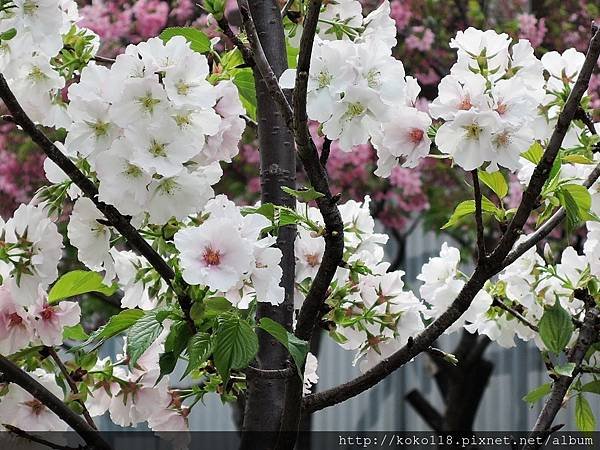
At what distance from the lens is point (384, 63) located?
0.71 m

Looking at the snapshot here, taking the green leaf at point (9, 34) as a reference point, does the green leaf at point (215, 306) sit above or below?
below

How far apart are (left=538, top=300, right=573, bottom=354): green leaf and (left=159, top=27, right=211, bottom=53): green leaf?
45cm

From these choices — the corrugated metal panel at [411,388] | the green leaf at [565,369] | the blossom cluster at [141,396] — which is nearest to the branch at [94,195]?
the blossom cluster at [141,396]

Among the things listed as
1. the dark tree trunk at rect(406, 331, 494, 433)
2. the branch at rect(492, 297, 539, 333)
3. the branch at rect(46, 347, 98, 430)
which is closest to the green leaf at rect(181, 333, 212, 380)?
the branch at rect(46, 347, 98, 430)

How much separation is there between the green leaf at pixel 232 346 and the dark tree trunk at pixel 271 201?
14cm

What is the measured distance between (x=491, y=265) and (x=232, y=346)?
0.22 metres

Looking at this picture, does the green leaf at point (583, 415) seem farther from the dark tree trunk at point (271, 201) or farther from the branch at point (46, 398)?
the branch at point (46, 398)

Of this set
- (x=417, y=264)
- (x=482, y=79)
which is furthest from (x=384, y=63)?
(x=417, y=264)

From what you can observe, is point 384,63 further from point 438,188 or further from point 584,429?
point 438,188

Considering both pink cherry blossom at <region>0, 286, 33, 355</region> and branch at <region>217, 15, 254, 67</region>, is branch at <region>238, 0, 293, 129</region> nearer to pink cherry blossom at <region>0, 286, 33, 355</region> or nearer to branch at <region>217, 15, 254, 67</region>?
branch at <region>217, 15, 254, 67</region>

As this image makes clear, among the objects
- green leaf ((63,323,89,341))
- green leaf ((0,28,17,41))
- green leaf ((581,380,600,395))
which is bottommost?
green leaf ((581,380,600,395))

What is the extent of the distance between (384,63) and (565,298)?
1.76 ft

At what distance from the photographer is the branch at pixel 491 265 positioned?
709 millimetres

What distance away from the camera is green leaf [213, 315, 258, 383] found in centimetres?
68
